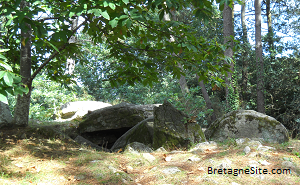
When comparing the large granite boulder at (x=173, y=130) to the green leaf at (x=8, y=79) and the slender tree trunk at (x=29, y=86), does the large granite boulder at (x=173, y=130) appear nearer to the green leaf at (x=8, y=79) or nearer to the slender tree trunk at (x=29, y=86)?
the slender tree trunk at (x=29, y=86)

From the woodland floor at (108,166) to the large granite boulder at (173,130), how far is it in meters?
0.74

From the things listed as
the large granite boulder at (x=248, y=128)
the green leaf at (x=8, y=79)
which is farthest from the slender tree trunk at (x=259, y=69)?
the green leaf at (x=8, y=79)

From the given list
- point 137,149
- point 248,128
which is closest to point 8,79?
point 137,149

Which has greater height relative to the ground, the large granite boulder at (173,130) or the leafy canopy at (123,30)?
the leafy canopy at (123,30)

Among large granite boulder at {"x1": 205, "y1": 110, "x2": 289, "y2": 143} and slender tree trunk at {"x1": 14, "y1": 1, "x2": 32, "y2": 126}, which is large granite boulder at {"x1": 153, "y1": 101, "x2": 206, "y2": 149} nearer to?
large granite boulder at {"x1": 205, "y1": 110, "x2": 289, "y2": 143}

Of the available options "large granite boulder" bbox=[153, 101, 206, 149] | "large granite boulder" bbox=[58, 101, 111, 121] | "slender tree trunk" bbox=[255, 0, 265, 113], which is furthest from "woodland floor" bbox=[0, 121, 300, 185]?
"slender tree trunk" bbox=[255, 0, 265, 113]

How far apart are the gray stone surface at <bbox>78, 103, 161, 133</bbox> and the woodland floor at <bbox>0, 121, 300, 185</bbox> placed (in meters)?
2.41

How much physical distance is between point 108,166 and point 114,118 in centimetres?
379

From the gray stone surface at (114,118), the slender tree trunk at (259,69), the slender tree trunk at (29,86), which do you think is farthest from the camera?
the slender tree trunk at (259,69)

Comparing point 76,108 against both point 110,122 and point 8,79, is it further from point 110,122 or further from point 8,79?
point 8,79

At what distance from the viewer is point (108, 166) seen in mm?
3650

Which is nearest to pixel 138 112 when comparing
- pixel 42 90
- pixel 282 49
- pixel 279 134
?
pixel 279 134

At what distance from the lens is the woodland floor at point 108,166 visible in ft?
10.3

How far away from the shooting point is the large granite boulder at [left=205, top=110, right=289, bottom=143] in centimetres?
563
